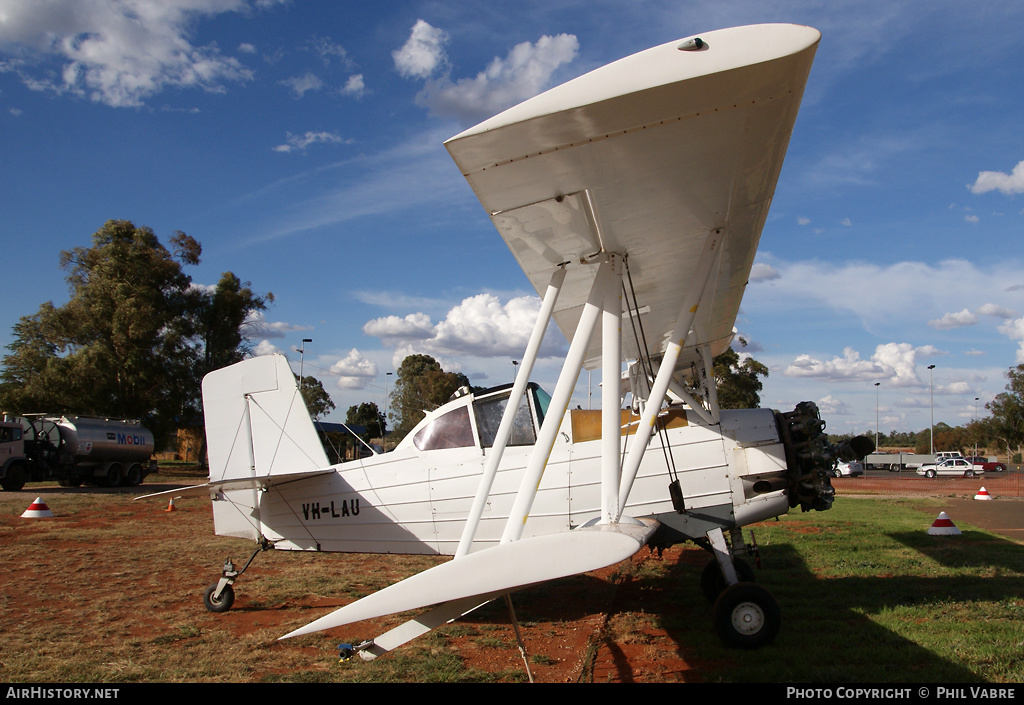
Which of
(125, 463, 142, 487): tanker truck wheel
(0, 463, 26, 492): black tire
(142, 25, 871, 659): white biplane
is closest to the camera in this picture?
(142, 25, 871, 659): white biplane

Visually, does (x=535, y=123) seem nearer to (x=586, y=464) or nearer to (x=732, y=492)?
(x=586, y=464)

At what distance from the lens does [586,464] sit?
5805 mm

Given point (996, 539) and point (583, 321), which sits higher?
point (583, 321)

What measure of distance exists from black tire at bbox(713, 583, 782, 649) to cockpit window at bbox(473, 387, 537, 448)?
2226 millimetres

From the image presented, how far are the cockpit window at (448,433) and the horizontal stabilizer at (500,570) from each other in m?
2.89

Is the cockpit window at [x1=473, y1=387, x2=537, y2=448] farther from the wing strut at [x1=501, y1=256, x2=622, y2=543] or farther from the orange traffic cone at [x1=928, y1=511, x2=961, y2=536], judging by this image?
the orange traffic cone at [x1=928, y1=511, x2=961, y2=536]

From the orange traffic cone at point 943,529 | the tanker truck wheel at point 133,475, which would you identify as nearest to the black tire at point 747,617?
the orange traffic cone at point 943,529

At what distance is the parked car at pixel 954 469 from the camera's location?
136 feet

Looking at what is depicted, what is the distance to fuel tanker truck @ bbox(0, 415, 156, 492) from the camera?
71.6ft

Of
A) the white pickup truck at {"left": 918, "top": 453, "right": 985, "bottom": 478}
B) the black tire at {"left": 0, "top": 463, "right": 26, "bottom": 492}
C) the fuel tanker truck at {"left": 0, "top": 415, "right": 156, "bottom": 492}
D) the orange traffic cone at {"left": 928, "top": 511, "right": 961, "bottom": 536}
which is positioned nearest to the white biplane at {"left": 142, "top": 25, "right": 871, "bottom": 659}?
the orange traffic cone at {"left": 928, "top": 511, "right": 961, "bottom": 536}

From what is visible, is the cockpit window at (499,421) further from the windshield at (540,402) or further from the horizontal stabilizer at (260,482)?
the horizontal stabilizer at (260,482)

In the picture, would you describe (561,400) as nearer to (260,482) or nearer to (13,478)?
(260,482)

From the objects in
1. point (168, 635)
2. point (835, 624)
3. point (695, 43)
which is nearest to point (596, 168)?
point (695, 43)

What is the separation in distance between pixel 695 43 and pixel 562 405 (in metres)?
2.27
